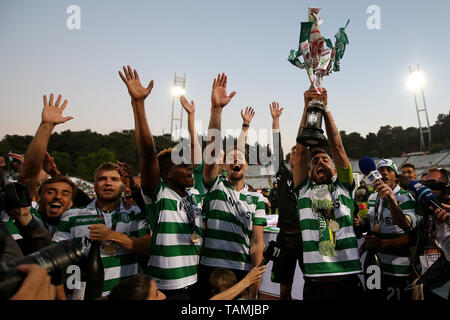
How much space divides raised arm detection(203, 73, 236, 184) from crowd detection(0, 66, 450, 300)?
1 cm

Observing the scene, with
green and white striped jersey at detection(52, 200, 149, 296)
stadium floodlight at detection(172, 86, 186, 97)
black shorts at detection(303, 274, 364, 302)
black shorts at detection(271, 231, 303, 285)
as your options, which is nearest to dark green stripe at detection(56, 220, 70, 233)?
green and white striped jersey at detection(52, 200, 149, 296)

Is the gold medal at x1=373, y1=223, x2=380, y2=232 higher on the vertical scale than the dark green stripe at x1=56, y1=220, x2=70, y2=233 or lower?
lower

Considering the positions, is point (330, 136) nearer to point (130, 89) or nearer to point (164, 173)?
point (164, 173)

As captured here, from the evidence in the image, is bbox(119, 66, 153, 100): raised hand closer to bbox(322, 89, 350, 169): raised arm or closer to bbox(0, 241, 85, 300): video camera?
bbox(0, 241, 85, 300): video camera

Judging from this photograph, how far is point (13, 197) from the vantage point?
1.99 m

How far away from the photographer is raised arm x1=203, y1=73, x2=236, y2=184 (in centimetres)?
286

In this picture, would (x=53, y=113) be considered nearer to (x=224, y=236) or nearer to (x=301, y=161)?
(x=224, y=236)

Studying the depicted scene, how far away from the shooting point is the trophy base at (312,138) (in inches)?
109

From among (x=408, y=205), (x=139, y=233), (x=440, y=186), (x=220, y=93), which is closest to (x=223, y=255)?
(x=139, y=233)

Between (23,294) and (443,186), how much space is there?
3961 mm

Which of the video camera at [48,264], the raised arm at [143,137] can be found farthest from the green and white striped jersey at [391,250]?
the video camera at [48,264]

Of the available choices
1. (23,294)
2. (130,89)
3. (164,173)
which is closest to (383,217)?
(164,173)
